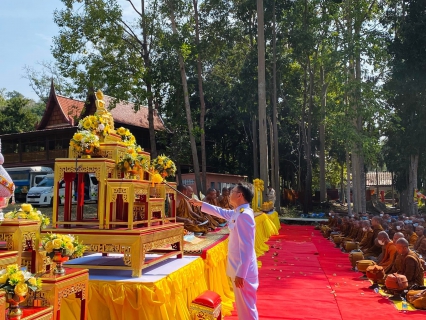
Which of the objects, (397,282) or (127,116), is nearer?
(397,282)

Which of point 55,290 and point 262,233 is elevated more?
point 55,290

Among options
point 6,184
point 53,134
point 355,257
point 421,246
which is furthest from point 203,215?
point 53,134

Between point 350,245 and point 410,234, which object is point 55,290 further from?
point 350,245

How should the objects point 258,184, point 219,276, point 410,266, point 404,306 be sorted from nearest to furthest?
point 404,306
point 219,276
point 410,266
point 258,184

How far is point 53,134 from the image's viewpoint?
81.1 feet

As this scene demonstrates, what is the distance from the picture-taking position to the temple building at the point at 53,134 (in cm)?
2453

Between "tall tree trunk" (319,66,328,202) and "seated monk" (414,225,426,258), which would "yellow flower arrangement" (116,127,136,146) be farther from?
"tall tree trunk" (319,66,328,202)

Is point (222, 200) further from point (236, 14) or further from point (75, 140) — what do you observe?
point (236, 14)

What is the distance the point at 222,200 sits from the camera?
498 inches

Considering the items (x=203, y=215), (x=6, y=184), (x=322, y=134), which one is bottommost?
(x=203, y=215)

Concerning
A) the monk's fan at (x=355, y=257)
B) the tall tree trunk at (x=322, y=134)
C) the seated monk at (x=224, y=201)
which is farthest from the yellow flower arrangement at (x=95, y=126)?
the tall tree trunk at (x=322, y=134)

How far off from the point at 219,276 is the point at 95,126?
3.01 m

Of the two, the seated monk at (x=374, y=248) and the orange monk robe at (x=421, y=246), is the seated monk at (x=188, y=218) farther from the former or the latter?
the orange monk robe at (x=421, y=246)

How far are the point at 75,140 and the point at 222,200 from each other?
8184mm
